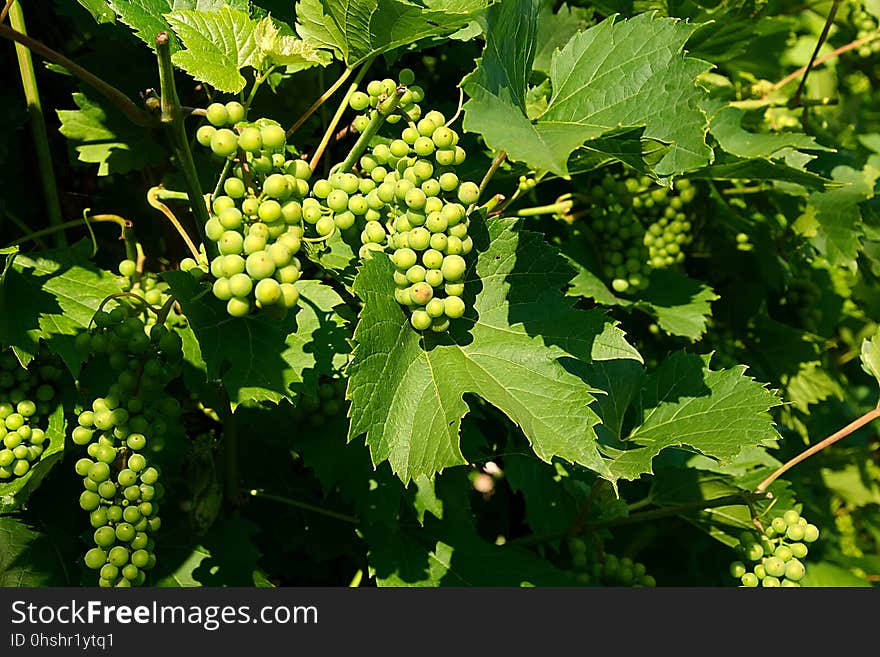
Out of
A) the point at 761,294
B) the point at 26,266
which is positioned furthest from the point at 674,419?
the point at 26,266

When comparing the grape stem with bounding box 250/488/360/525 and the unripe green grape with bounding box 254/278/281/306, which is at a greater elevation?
the unripe green grape with bounding box 254/278/281/306

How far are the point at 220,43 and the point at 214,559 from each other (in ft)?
3.05

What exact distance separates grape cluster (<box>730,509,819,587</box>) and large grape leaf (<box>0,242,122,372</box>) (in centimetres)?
130

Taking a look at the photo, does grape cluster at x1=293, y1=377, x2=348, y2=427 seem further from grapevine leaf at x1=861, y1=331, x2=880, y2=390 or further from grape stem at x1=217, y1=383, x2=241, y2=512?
grapevine leaf at x1=861, y1=331, x2=880, y2=390

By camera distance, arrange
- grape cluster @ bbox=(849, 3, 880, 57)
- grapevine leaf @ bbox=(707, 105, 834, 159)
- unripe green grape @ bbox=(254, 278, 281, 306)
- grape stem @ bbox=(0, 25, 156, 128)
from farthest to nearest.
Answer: grape cluster @ bbox=(849, 3, 880, 57) < grapevine leaf @ bbox=(707, 105, 834, 159) < grape stem @ bbox=(0, 25, 156, 128) < unripe green grape @ bbox=(254, 278, 281, 306)

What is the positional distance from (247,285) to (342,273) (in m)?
0.31

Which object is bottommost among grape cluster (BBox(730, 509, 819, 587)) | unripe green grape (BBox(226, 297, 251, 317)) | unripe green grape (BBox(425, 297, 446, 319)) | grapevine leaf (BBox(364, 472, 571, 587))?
grapevine leaf (BBox(364, 472, 571, 587))

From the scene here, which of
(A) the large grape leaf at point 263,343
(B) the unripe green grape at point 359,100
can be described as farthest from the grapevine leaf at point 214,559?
(B) the unripe green grape at point 359,100

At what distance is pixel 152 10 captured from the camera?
1454 mm

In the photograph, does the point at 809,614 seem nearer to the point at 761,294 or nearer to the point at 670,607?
the point at 670,607

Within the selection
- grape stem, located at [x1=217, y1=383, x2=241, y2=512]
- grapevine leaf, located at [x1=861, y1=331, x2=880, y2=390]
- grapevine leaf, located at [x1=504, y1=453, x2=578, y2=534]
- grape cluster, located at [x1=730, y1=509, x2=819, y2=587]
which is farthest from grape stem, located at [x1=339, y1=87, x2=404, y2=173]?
grapevine leaf, located at [x1=861, y1=331, x2=880, y2=390]

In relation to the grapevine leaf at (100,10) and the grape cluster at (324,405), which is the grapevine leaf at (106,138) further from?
the grape cluster at (324,405)

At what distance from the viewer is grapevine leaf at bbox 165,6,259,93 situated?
4.31ft

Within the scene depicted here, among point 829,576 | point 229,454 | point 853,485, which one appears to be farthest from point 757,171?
point 853,485
